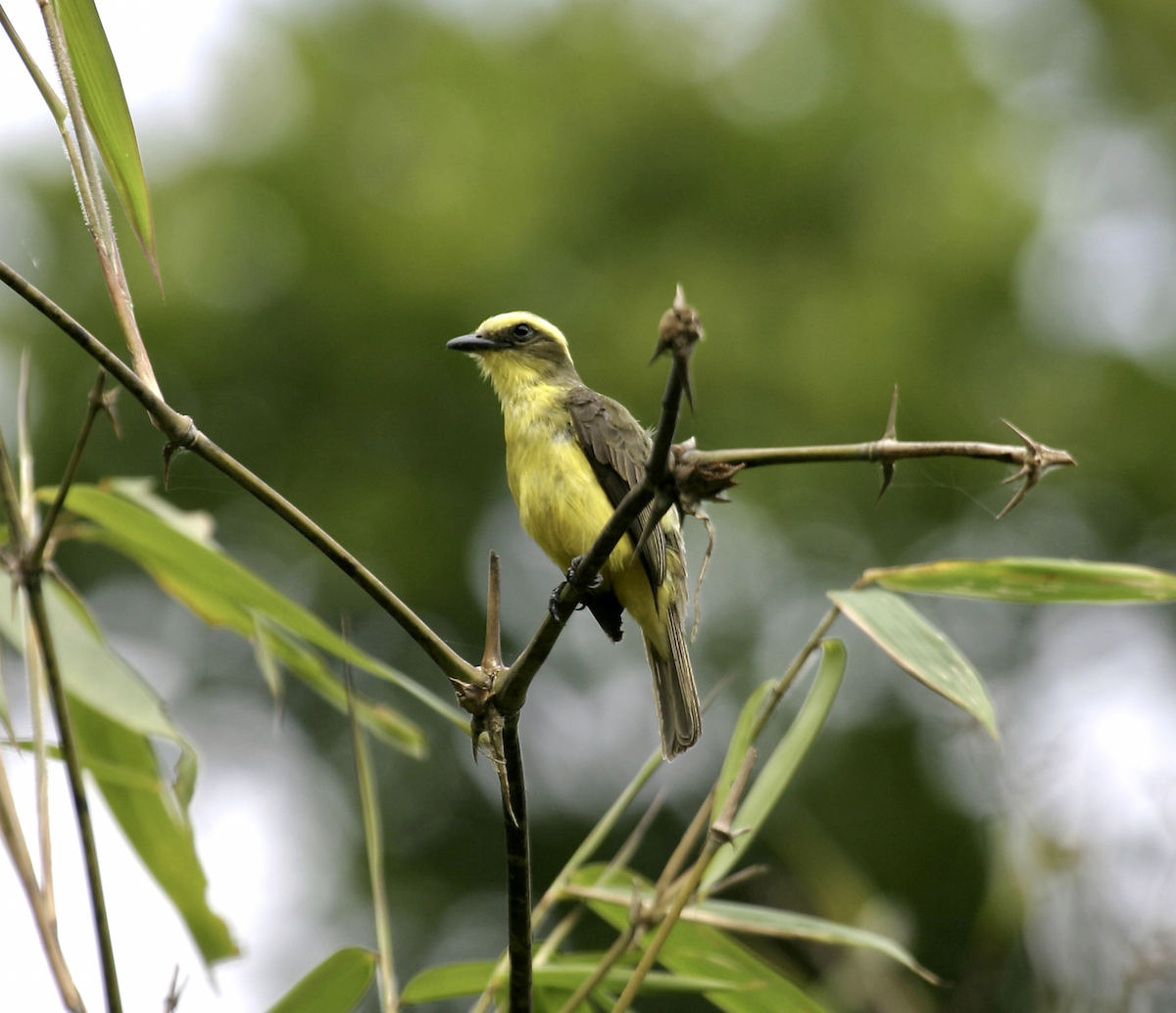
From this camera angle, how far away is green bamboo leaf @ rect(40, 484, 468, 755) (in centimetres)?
213

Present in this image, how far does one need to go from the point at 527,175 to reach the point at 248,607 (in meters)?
11.0

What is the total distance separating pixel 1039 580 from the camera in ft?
6.19

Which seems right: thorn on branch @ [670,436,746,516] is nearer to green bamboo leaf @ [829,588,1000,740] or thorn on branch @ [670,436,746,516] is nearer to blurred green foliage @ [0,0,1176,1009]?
green bamboo leaf @ [829,588,1000,740]

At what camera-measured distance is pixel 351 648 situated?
203 centimetres

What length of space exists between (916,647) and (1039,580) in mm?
256

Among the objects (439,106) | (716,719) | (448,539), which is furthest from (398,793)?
(439,106)

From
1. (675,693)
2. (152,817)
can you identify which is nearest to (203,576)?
(152,817)

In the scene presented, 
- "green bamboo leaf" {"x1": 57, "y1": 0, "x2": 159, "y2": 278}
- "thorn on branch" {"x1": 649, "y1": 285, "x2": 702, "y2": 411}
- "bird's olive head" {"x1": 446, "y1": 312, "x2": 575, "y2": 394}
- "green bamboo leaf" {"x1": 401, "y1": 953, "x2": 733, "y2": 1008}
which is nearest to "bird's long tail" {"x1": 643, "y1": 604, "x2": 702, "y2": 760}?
"green bamboo leaf" {"x1": 401, "y1": 953, "x2": 733, "y2": 1008}

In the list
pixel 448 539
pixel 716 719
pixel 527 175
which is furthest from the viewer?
pixel 527 175

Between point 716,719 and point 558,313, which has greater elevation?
point 558,313

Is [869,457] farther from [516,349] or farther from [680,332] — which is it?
[516,349]

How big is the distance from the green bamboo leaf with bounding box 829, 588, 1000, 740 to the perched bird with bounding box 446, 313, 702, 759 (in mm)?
984

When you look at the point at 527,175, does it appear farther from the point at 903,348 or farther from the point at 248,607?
the point at 248,607

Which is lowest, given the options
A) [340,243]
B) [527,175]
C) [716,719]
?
[716,719]
